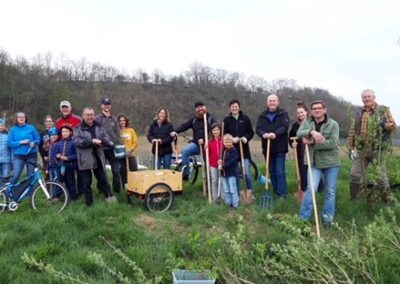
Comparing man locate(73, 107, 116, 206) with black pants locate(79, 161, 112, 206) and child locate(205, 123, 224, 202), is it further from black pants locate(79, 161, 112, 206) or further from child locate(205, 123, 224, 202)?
child locate(205, 123, 224, 202)

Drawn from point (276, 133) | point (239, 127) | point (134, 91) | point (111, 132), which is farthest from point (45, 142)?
point (134, 91)

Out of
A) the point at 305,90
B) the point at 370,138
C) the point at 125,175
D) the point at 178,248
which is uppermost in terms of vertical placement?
the point at 305,90

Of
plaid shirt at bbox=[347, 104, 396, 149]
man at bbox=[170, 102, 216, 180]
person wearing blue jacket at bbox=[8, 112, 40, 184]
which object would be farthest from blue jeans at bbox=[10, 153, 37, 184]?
plaid shirt at bbox=[347, 104, 396, 149]

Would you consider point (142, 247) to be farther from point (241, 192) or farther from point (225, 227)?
point (241, 192)

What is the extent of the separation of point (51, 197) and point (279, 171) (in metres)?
4.12

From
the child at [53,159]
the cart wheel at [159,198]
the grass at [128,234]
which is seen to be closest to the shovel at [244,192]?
the grass at [128,234]

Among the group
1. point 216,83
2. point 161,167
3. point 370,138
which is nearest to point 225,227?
point 370,138

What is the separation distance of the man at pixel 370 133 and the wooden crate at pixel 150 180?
120 inches

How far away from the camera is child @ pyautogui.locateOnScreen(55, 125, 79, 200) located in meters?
7.89

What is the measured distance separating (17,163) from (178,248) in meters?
4.36

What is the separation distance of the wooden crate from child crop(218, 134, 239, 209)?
0.83m

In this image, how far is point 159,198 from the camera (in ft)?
25.1

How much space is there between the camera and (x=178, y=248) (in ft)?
18.2

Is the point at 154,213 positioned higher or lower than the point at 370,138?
lower
